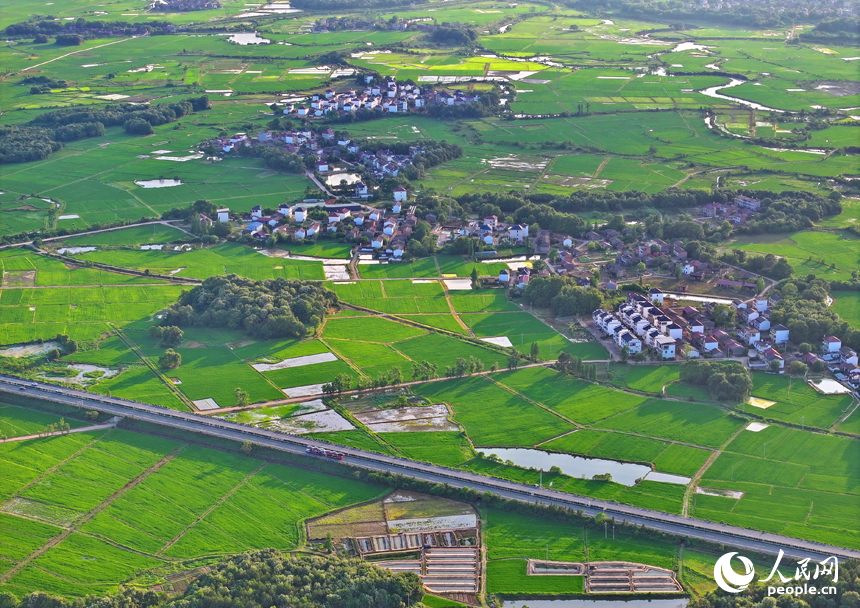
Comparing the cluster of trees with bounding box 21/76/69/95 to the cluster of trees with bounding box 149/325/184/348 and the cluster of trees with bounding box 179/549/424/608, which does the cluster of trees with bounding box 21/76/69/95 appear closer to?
the cluster of trees with bounding box 149/325/184/348

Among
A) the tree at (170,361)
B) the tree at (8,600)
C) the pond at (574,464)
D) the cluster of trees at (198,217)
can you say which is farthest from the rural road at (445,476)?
the cluster of trees at (198,217)

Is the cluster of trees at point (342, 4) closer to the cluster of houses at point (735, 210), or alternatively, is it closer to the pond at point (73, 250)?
the cluster of houses at point (735, 210)

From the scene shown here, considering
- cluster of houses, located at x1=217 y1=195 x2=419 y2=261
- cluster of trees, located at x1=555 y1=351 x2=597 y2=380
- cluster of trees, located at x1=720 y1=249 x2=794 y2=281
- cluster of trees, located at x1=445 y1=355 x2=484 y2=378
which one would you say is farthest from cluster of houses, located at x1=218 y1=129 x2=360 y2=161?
cluster of trees, located at x1=555 y1=351 x2=597 y2=380

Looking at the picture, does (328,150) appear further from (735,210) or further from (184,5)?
(184,5)

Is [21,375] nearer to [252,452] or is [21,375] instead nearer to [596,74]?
[252,452]

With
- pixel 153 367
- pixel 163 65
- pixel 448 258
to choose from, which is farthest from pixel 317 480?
pixel 163 65
